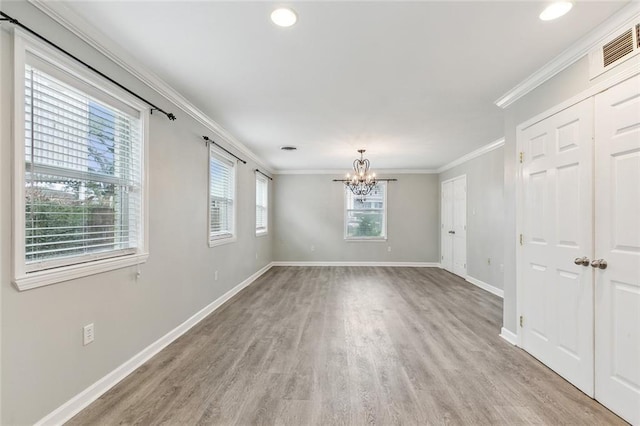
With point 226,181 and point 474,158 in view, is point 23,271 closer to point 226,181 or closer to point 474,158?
point 226,181

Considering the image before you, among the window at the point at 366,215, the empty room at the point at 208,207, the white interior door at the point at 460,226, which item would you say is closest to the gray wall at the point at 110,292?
the empty room at the point at 208,207

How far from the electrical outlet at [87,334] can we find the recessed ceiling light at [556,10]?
3575 millimetres

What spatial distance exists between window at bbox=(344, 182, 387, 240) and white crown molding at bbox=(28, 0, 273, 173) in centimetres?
452

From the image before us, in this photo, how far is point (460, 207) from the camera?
6.01 meters

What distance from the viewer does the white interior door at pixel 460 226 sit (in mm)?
5820

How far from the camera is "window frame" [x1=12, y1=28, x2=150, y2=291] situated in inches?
56.8

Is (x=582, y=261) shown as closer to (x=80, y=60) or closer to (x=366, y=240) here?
(x=80, y=60)

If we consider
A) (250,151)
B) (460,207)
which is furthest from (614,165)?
(250,151)

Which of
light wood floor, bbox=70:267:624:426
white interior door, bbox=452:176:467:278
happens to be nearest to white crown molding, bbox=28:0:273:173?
light wood floor, bbox=70:267:624:426

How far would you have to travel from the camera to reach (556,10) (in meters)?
1.67

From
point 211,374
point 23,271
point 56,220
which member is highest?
point 56,220

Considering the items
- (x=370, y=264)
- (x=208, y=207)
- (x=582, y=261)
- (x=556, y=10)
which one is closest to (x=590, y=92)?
(x=556, y=10)

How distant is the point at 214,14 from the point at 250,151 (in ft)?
11.8

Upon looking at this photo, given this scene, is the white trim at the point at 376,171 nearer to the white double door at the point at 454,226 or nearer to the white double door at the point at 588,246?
the white double door at the point at 454,226
